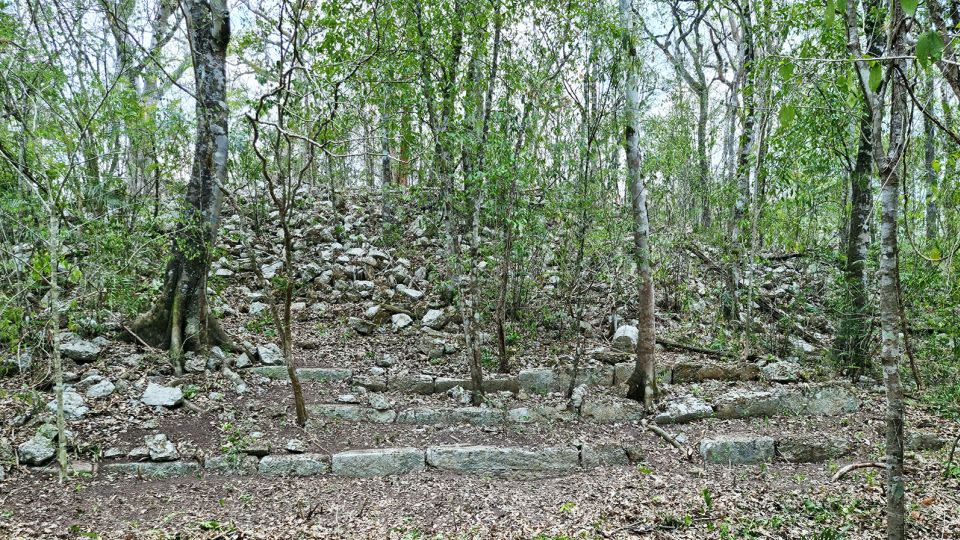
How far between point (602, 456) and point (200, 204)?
A: 558cm

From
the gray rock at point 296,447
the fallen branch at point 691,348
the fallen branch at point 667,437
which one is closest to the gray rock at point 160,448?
the gray rock at point 296,447

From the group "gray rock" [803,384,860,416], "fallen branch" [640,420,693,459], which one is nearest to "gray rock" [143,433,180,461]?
"fallen branch" [640,420,693,459]

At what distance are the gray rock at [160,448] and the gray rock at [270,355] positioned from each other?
1.97 meters

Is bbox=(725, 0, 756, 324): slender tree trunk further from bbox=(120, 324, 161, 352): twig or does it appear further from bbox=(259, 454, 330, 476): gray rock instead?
bbox=(120, 324, 161, 352): twig

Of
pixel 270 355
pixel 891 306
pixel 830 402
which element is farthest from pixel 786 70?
pixel 270 355

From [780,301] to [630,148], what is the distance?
502cm

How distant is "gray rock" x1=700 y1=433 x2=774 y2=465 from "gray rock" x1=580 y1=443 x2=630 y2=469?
0.84m

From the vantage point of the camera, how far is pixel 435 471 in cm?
526

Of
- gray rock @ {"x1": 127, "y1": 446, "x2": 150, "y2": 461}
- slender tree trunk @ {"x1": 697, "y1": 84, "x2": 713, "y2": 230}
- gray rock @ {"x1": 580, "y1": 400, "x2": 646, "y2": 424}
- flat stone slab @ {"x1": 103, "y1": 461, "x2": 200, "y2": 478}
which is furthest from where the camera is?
slender tree trunk @ {"x1": 697, "y1": 84, "x2": 713, "y2": 230}

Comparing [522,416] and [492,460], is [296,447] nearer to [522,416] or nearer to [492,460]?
[492,460]

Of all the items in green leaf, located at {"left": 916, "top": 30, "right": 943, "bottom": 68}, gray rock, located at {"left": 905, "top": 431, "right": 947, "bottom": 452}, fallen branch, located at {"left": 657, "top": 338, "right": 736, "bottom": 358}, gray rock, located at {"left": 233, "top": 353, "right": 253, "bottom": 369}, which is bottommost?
gray rock, located at {"left": 905, "top": 431, "right": 947, "bottom": 452}

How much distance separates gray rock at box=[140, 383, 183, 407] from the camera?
543 cm

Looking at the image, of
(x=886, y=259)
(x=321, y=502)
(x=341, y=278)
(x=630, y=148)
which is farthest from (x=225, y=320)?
(x=886, y=259)

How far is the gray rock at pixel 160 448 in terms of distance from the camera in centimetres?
479
